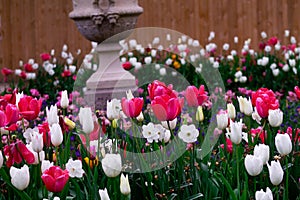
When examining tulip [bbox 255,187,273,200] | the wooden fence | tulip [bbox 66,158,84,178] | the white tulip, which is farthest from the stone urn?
the wooden fence

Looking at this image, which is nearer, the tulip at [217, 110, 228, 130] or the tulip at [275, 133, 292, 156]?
the tulip at [275, 133, 292, 156]

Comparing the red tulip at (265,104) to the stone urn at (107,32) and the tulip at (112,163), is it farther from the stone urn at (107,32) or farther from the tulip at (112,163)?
the stone urn at (107,32)

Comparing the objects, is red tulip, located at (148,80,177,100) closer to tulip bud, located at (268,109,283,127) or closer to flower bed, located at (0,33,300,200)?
flower bed, located at (0,33,300,200)

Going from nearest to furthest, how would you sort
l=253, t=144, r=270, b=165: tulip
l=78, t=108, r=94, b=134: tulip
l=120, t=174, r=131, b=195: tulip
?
l=120, t=174, r=131, b=195: tulip → l=253, t=144, r=270, b=165: tulip → l=78, t=108, r=94, b=134: tulip

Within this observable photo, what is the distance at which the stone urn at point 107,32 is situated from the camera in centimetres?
687

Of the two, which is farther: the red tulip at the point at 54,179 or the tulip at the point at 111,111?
the tulip at the point at 111,111

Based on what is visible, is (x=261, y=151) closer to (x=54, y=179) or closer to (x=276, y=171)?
(x=276, y=171)

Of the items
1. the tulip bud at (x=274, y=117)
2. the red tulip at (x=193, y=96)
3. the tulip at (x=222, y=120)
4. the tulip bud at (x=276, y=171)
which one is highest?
the red tulip at (x=193, y=96)

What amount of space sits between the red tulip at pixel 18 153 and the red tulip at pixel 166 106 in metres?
0.50

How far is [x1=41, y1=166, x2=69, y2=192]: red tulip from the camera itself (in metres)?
2.41

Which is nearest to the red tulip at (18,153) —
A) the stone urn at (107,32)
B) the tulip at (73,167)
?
the tulip at (73,167)

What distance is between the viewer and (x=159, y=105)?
272cm

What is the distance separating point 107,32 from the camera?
7000 mm

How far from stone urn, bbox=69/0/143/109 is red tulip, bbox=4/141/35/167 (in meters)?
3.91
